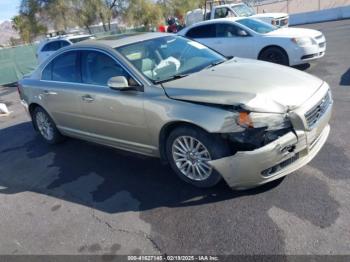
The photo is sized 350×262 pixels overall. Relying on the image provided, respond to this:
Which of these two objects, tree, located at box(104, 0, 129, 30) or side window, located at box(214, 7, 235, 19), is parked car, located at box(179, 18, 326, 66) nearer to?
side window, located at box(214, 7, 235, 19)

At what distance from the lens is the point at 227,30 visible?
32.4ft

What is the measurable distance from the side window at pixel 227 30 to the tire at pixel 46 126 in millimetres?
5953

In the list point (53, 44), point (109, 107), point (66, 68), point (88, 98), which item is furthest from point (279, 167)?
point (53, 44)

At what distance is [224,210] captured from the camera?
134 inches

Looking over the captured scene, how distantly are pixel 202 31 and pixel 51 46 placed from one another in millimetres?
8327

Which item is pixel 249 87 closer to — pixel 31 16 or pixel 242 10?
pixel 242 10

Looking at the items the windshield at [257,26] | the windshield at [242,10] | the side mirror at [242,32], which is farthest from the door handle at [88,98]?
the windshield at [242,10]

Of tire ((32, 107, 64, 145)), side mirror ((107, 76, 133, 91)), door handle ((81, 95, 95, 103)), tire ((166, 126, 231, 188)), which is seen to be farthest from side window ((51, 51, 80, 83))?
tire ((166, 126, 231, 188))

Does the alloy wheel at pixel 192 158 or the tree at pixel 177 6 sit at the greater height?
the tree at pixel 177 6

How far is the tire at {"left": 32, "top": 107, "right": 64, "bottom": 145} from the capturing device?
5777mm

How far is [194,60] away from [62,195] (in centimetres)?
237

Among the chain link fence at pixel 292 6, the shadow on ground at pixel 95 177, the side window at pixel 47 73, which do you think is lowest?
the chain link fence at pixel 292 6

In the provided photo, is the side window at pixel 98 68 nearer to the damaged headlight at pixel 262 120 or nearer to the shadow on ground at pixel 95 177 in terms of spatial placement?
the shadow on ground at pixel 95 177

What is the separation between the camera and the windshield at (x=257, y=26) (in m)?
9.49
